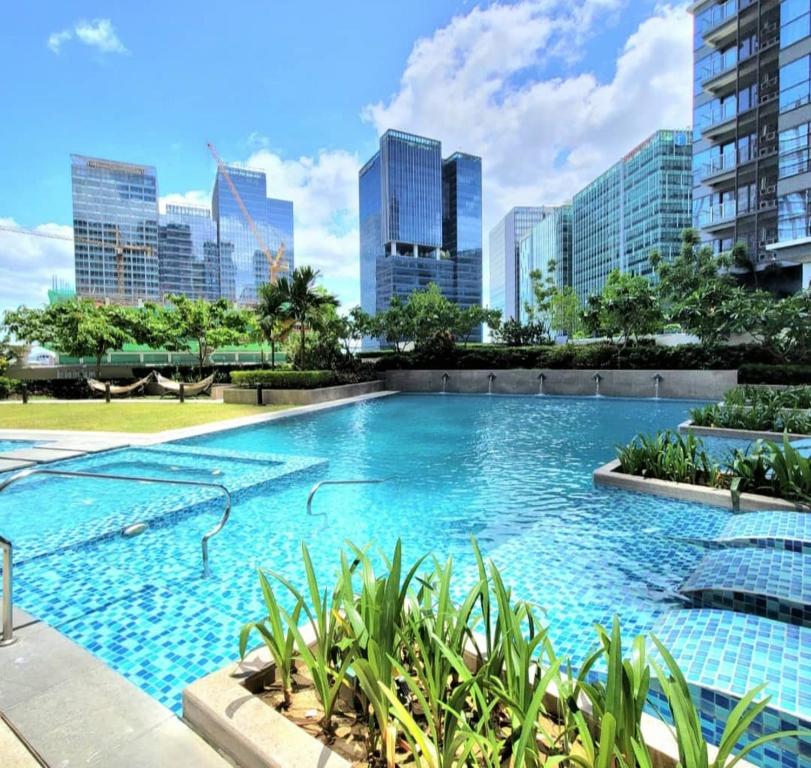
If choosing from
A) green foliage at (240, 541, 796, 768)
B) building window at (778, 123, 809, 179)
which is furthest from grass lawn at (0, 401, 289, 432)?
building window at (778, 123, 809, 179)

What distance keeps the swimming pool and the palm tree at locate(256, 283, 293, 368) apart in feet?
34.4

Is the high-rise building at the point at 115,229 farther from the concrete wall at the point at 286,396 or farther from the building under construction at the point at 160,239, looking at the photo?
Answer: the concrete wall at the point at 286,396

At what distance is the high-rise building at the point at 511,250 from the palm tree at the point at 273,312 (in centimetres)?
10792

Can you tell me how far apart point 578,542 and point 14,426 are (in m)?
14.1

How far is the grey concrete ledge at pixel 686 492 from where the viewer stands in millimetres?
5485

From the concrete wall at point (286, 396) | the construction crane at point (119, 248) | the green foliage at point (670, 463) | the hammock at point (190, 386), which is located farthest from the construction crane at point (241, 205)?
the green foliage at point (670, 463)

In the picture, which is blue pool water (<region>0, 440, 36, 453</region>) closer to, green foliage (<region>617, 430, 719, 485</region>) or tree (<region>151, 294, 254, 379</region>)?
green foliage (<region>617, 430, 719, 485</region>)

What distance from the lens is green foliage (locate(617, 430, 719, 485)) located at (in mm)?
6414

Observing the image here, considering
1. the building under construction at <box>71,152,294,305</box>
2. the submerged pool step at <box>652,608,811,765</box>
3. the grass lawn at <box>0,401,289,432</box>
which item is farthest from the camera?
the building under construction at <box>71,152,294,305</box>

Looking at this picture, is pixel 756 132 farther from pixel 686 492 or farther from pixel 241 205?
pixel 241 205

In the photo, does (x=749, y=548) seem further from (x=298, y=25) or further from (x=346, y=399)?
(x=298, y=25)

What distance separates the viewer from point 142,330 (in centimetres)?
2505

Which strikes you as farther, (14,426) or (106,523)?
(14,426)

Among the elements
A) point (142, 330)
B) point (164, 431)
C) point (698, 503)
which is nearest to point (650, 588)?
point (698, 503)
